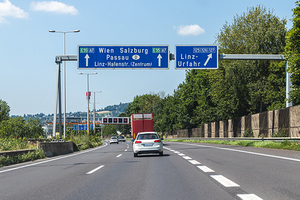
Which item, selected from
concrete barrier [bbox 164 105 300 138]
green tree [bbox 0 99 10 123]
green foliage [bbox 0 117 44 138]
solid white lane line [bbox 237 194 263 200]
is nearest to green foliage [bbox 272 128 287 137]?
concrete barrier [bbox 164 105 300 138]

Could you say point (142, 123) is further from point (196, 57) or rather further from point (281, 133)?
point (281, 133)

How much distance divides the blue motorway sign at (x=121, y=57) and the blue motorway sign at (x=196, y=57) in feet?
3.16

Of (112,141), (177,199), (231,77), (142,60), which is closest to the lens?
(177,199)

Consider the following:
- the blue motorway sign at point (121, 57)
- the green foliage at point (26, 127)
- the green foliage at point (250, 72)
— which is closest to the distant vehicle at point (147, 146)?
the blue motorway sign at point (121, 57)

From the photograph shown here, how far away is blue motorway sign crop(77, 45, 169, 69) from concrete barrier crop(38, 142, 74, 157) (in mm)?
5557

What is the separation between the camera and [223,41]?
47.0 meters

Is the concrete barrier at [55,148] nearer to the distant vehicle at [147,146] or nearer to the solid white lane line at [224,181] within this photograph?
the distant vehicle at [147,146]

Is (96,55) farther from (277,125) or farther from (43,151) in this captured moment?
(277,125)

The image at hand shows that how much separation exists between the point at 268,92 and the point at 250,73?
2.97 meters

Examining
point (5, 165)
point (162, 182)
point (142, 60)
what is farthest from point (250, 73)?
point (162, 182)

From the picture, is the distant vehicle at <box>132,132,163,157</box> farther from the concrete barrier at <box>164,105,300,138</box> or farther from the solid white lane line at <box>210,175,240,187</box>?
the concrete barrier at <box>164,105,300,138</box>

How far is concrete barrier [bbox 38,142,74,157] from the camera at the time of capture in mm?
19073

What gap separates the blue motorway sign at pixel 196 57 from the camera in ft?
78.3

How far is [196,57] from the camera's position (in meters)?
24.0
